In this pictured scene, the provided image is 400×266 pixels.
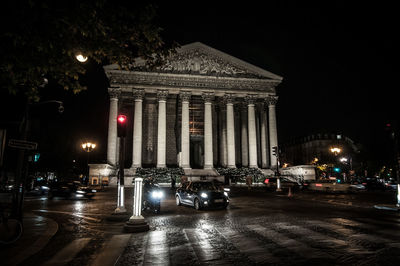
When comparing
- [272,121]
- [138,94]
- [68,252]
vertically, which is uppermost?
[138,94]

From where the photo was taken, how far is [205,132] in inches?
1737

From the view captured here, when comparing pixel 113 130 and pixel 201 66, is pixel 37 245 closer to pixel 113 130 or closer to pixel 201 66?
pixel 113 130

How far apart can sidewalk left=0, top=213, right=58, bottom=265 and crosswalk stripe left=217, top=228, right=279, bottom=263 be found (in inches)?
172

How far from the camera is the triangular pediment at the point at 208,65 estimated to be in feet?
143

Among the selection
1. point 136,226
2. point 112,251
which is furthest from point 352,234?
point 112,251

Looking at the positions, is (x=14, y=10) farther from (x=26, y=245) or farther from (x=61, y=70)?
(x=26, y=245)

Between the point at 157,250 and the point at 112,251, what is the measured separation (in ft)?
3.14

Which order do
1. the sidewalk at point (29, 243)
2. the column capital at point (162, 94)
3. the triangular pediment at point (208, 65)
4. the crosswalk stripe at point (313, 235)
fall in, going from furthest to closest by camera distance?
the triangular pediment at point (208, 65) < the column capital at point (162, 94) < the crosswalk stripe at point (313, 235) < the sidewalk at point (29, 243)

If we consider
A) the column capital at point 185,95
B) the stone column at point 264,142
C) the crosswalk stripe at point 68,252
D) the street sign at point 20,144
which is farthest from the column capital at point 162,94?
the crosswalk stripe at point 68,252

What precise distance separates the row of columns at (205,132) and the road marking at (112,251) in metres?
34.1

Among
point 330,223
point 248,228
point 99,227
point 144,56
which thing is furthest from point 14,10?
point 330,223

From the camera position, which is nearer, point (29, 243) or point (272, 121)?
point (29, 243)

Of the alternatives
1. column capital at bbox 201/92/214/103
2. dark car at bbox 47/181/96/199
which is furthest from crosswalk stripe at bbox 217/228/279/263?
column capital at bbox 201/92/214/103

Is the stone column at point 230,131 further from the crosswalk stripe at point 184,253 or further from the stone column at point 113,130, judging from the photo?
the crosswalk stripe at point 184,253
